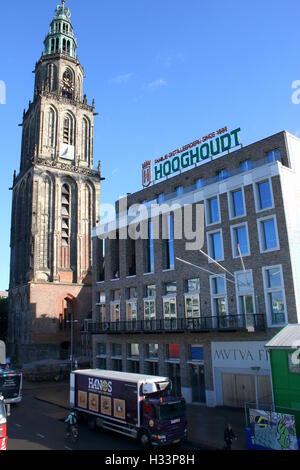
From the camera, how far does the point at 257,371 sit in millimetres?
28047

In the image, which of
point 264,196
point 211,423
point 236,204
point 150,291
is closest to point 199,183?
Result: point 236,204

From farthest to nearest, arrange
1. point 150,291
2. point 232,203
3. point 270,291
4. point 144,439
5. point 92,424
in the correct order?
1. point 150,291
2. point 232,203
3. point 270,291
4. point 92,424
5. point 144,439

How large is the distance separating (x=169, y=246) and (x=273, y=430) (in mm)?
21337

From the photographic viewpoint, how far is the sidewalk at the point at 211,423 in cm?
2145

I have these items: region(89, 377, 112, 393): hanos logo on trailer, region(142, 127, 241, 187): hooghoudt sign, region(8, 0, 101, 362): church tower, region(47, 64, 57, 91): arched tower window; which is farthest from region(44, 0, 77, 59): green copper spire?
region(89, 377, 112, 393): hanos logo on trailer

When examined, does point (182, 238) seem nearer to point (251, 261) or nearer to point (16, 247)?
point (251, 261)

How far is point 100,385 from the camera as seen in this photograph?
24.6 meters

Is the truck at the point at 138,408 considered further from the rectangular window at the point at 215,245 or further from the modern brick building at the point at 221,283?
the rectangular window at the point at 215,245

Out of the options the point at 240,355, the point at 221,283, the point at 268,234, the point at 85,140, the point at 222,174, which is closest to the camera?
the point at 240,355

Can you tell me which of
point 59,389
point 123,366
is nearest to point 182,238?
point 123,366

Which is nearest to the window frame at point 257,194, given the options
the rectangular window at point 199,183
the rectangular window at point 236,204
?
the rectangular window at point 236,204

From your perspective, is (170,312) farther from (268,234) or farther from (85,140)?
(85,140)

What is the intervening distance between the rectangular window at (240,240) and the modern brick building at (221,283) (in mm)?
84

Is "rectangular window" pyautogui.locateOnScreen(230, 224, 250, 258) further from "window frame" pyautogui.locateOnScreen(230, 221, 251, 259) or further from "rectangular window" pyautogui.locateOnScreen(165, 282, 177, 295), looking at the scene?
"rectangular window" pyautogui.locateOnScreen(165, 282, 177, 295)
